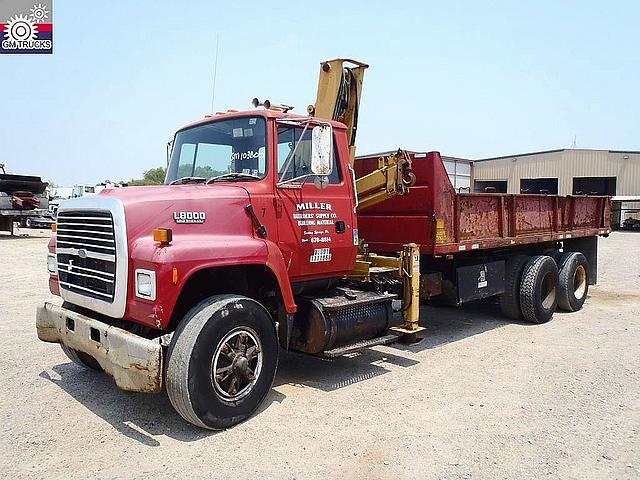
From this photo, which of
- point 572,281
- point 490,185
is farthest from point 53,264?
point 490,185

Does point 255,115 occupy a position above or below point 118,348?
above

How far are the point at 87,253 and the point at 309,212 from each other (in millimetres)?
2077

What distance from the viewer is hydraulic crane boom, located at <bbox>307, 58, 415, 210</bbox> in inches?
253

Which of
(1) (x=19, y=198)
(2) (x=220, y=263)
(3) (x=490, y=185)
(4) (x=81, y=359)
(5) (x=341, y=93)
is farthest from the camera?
(3) (x=490, y=185)

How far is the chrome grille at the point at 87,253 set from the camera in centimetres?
453

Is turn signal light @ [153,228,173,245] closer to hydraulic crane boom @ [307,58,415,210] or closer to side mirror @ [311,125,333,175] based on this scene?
side mirror @ [311,125,333,175]

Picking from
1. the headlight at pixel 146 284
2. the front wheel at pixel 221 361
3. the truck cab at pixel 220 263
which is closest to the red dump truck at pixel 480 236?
the truck cab at pixel 220 263

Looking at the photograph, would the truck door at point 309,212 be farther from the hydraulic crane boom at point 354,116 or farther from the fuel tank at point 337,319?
the hydraulic crane boom at point 354,116

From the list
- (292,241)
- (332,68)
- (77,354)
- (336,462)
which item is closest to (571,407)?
(336,462)

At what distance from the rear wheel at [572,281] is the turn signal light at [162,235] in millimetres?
7348

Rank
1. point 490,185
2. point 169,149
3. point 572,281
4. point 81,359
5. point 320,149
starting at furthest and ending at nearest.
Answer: point 490,185
point 572,281
point 169,149
point 81,359
point 320,149

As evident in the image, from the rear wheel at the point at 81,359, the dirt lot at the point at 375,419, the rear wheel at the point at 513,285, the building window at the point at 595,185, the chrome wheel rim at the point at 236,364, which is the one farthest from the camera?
the building window at the point at 595,185

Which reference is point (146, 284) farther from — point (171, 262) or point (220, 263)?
point (220, 263)

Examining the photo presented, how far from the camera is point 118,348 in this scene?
4.38 metres
